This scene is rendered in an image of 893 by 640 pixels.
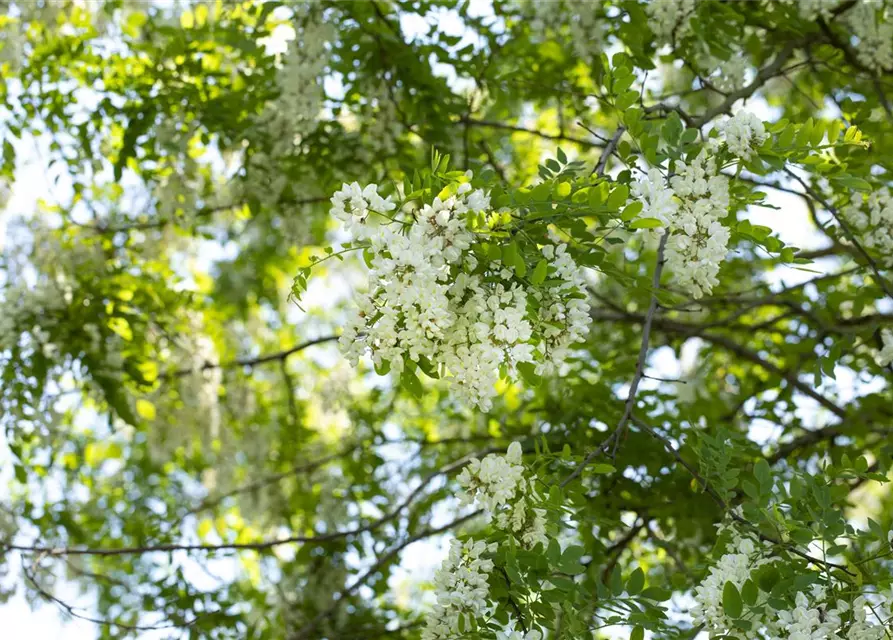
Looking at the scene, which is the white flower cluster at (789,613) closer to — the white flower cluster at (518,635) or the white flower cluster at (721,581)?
the white flower cluster at (721,581)

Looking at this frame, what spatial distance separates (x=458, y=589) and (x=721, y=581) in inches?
18.6

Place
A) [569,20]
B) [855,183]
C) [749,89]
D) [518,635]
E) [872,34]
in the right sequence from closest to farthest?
[518,635]
[855,183]
[749,89]
[872,34]
[569,20]

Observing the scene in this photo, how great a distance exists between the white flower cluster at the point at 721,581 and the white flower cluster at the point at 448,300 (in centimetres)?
49

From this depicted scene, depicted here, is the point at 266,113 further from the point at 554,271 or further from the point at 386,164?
the point at 554,271

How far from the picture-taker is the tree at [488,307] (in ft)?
5.97

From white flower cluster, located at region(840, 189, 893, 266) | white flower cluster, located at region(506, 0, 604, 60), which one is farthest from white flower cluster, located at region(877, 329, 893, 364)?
white flower cluster, located at region(506, 0, 604, 60)

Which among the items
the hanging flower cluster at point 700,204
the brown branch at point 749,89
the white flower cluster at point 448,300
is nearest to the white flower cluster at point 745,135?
the hanging flower cluster at point 700,204

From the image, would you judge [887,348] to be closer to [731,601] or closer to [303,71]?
[731,601]

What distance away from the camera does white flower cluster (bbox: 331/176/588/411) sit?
172cm

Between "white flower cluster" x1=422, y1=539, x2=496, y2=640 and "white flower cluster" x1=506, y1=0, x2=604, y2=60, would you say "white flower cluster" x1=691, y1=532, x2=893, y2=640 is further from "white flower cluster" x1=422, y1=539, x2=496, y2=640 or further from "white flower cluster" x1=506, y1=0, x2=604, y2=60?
"white flower cluster" x1=506, y1=0, x2=604, y2=60

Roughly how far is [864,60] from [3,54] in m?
3.02

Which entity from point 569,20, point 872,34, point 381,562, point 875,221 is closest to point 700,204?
point 875,221

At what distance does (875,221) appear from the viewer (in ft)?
8.50

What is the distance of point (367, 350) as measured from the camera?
1.81 metres
